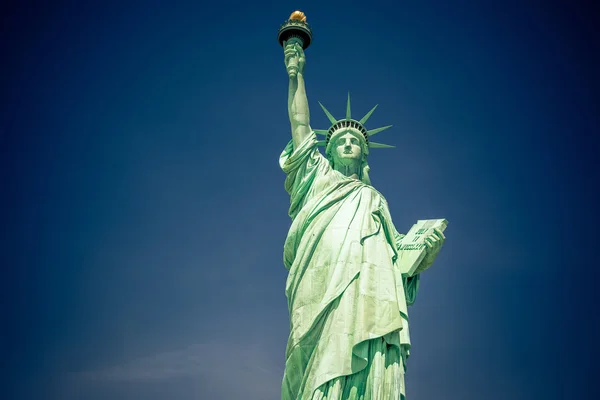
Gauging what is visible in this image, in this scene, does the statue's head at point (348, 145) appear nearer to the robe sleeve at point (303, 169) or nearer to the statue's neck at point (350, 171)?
the statue's neck at point (350, 171)

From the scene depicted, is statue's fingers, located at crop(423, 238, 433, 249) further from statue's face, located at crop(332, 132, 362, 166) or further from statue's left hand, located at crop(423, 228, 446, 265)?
statue's face, located at crop(332, 132, 362, 166)

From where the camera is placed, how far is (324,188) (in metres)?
12.5

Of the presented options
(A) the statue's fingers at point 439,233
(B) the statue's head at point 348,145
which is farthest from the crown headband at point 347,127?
(A) the statue's fingers at point 439,233

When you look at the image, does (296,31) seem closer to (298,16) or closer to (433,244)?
(298,16)

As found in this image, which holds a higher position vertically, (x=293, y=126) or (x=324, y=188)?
(x=293, y=126)

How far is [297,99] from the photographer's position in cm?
1293

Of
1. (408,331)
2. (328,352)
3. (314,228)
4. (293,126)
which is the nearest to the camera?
(328,352)

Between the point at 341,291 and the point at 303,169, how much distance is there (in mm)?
2941

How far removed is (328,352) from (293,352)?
74cm

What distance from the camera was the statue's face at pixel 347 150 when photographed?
1314 cm

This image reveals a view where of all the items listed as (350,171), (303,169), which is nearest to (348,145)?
(350,171)

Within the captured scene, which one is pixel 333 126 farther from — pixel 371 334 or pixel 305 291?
pixel 371 334

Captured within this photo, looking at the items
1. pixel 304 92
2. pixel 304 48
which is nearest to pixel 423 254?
pixel 304 92

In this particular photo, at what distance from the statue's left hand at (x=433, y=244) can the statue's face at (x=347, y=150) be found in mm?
2199
